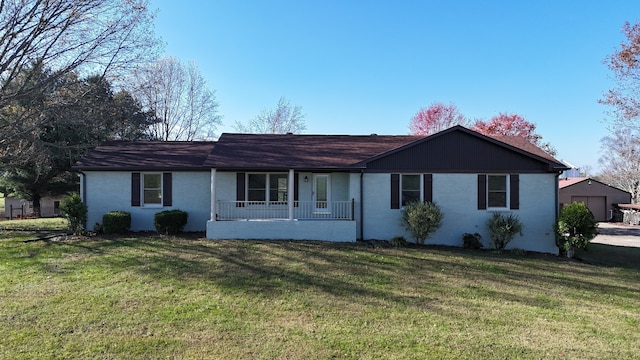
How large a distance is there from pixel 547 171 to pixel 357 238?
7145 mm

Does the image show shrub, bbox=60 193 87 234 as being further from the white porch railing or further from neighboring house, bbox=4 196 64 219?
neighboring house, bbox=4 196 64 219

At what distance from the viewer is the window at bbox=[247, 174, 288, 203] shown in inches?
544

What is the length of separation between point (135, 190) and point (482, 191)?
42.8 feet

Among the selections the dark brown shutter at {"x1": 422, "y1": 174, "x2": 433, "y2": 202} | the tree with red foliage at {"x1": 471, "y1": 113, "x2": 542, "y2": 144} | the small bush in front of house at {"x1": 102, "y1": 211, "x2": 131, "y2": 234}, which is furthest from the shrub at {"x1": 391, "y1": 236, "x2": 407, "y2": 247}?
the tree with red foliage at {"x1": 471, "y1": 113, "x2": 542, "y2": 144}

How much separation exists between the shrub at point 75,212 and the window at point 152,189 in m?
2.07

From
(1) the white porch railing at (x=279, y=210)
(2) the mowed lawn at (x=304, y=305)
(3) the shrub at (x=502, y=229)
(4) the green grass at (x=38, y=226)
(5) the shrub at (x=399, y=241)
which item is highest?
(1) the white porch railing at (x=279, y=210)

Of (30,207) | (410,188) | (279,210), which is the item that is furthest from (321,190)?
(30,207)

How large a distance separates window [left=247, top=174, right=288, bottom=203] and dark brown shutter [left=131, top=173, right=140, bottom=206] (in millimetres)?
4305

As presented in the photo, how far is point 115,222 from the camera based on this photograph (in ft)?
42.4

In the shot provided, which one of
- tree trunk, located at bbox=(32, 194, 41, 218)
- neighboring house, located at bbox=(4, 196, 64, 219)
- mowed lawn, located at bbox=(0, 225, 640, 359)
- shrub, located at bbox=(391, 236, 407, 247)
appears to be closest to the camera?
mowed lawn, located at bbox=(0, 225, 640, 359)

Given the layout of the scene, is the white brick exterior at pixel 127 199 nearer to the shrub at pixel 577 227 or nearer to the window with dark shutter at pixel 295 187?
the window with dark shutter at pixel 295 187

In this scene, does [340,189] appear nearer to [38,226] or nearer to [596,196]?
[38,226]

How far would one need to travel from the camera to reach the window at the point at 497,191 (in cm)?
Result: 1284

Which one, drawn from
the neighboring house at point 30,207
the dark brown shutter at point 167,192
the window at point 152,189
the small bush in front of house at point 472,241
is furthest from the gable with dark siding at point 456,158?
the neighboring house at point 30,207
